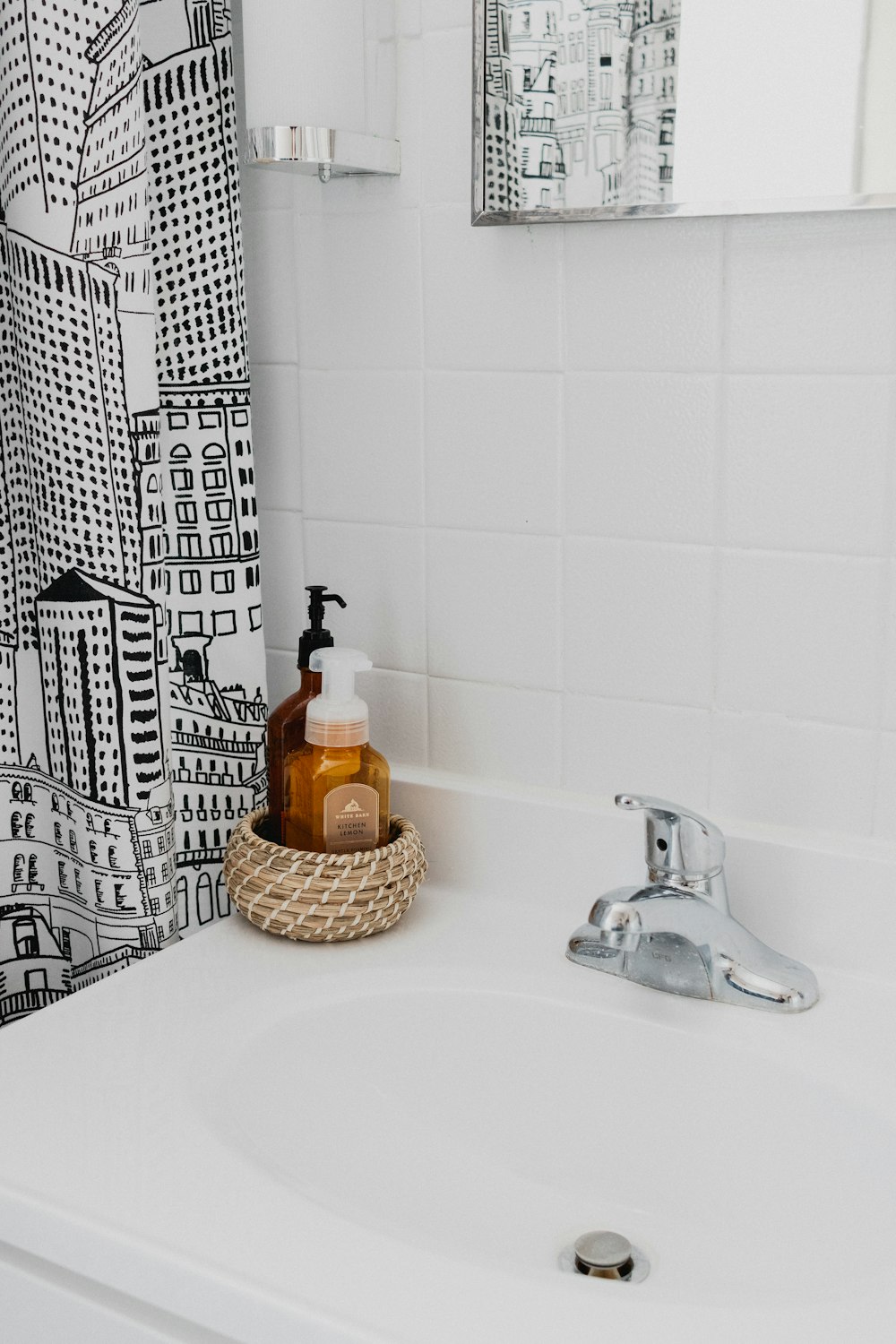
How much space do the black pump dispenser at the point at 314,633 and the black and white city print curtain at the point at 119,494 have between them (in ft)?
0.30

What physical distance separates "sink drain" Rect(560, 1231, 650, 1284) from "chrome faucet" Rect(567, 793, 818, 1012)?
6.9 inches

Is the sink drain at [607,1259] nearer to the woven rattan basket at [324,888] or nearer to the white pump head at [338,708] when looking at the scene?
the woven rattan basket at [324,888]

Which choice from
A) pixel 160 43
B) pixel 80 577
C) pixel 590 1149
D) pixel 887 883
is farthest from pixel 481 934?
pixel 160 43

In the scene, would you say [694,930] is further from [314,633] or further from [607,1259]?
[314,633]

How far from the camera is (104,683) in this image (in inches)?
40.0

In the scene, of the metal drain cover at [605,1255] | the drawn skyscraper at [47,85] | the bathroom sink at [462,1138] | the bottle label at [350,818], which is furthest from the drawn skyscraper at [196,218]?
the metal drain cover at [605,1255]

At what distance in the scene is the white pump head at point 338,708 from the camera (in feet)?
3.30

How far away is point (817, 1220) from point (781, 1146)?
0.05 meters

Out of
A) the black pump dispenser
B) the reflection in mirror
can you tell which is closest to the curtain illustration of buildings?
the reflection in mirror

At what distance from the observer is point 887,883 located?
3.09 ft

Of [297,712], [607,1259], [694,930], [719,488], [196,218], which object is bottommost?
[607,1259]

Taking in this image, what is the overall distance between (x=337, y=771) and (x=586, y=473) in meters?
0.30

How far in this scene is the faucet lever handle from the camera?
928mm

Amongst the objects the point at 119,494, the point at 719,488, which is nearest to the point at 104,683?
the point at 119,494
